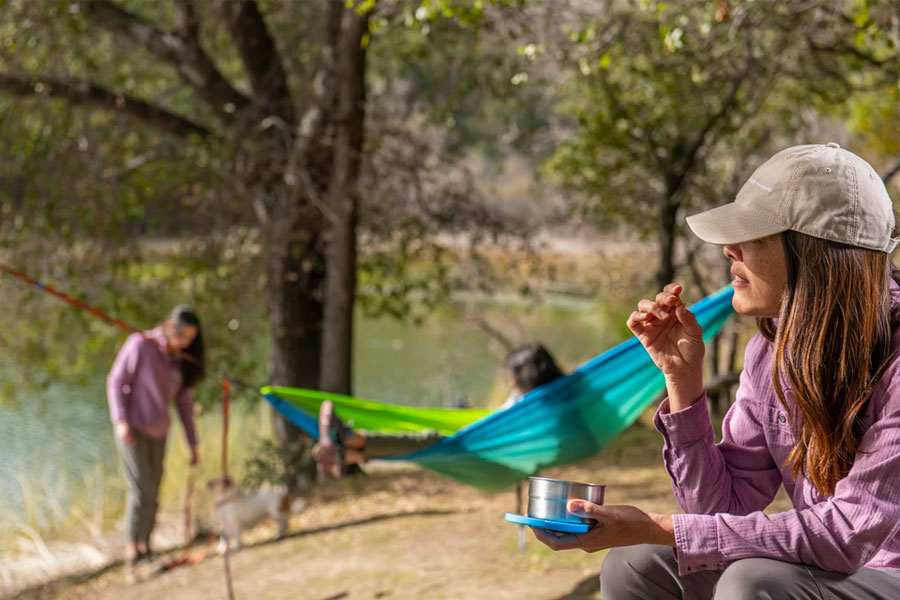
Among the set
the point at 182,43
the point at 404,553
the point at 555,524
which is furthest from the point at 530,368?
the point at 182,43

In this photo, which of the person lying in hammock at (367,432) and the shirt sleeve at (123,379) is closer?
the person lying in hammock at (367,432)

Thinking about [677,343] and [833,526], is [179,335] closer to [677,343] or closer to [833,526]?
[677,343]

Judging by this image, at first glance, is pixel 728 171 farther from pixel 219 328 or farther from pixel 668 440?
pixel 668 440

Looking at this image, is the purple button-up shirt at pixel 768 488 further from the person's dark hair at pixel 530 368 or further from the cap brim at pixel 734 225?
the person's dark hair at pixel 530 368

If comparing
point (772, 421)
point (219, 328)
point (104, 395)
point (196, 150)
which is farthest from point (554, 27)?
point (104, 395)

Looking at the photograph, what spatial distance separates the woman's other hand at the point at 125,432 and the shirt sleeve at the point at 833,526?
2.95 m

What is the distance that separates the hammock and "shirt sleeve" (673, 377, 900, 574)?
5.36 ft

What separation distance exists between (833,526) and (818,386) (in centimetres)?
17

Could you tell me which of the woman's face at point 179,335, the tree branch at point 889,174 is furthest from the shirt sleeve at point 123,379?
the tree branch at point 889,174

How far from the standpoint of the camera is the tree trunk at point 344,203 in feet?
14.6

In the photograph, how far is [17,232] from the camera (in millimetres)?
4562

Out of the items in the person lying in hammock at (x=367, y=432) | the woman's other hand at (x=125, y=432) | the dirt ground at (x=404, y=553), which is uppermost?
the person lying in hammock at (x=367, y=432)

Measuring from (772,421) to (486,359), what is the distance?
9.37 meters

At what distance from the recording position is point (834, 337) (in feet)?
3.92
